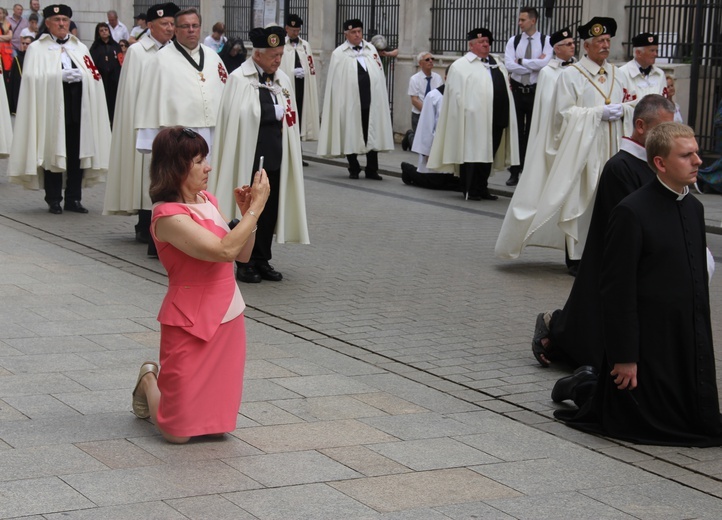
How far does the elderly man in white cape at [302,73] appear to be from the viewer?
17688mm

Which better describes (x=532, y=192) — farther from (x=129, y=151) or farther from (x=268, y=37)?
(x=129, y=151)

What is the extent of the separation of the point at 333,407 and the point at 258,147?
3743 mm

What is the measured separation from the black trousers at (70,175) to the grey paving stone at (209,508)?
848cm

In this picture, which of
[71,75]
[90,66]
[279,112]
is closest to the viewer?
[279,112]

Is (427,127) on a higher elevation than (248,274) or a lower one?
higher

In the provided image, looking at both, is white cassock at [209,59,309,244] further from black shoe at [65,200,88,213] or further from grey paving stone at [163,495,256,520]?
grey paving stone at [163,495,256,520]

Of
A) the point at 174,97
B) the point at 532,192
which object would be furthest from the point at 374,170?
the point at 174,97

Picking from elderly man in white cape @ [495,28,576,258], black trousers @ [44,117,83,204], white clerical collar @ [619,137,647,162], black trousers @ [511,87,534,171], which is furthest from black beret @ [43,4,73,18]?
white clerical collar @ [619,137,647,162]

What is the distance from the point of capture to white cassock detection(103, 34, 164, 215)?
1060 cm

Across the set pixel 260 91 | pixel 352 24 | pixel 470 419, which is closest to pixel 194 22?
pixel 260 91

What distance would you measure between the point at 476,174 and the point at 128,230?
15.7 feet

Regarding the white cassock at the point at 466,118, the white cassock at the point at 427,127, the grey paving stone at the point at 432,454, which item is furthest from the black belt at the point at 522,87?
the grey paving stone at the point at 432,454

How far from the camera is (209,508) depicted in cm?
462

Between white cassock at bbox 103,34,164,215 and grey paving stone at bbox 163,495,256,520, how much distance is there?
Result: 6160 millimetres
